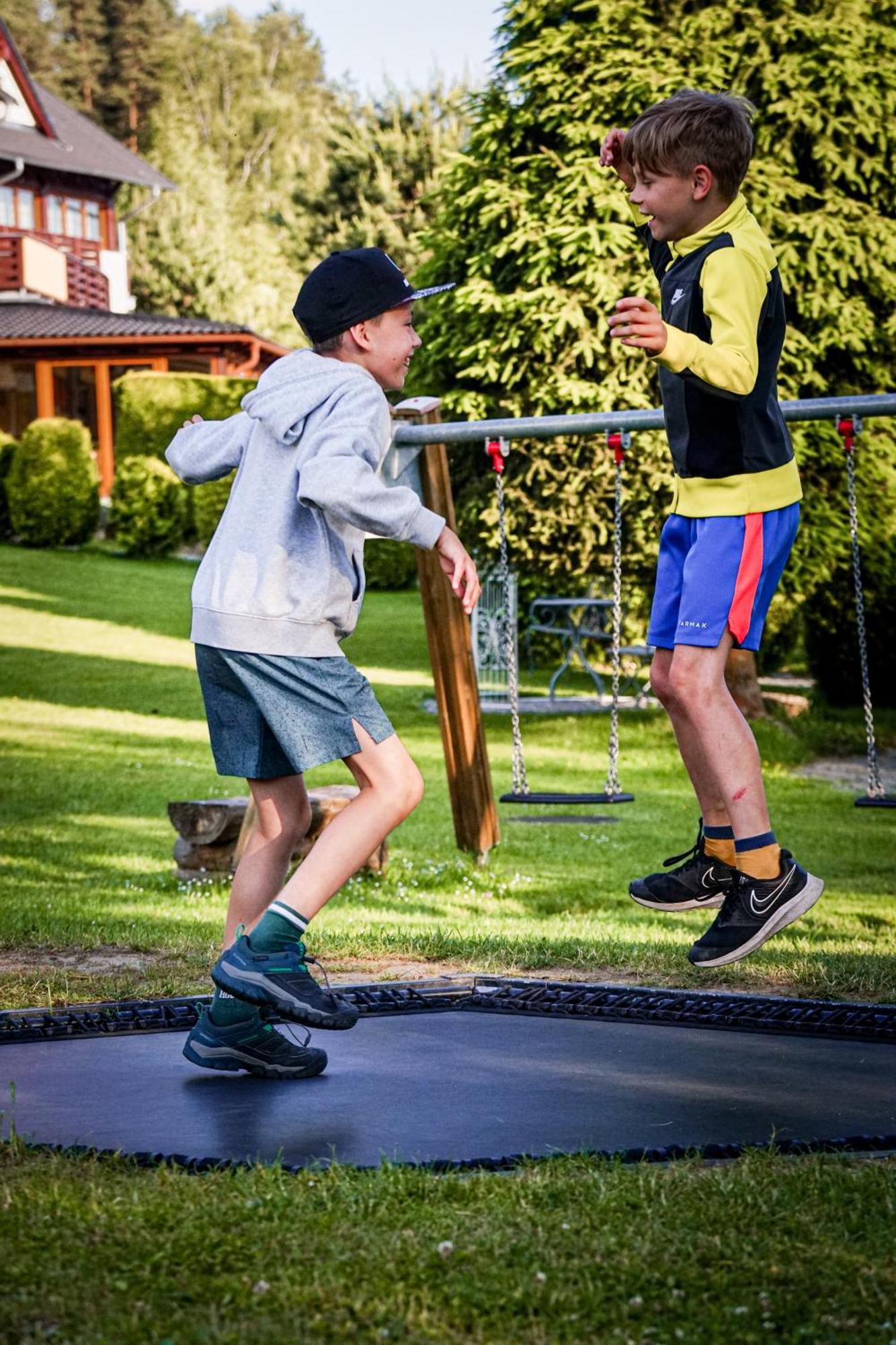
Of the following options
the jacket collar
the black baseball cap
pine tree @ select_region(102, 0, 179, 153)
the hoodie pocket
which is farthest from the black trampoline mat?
pine tree @ select_region(102, 0, 179, 153)

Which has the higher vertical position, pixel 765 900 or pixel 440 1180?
pixel 765 900

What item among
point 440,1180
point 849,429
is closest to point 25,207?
point 849,429

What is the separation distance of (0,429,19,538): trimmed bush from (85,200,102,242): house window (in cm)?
1561

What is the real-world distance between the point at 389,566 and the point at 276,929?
69.9 feet

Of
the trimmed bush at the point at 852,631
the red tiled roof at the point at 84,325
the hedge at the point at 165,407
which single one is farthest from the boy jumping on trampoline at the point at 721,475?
the red tiled roof at the point at 84,325

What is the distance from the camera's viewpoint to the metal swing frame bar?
5.38 m

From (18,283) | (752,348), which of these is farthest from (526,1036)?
(18,283)

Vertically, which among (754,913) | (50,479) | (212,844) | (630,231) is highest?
(630,231)

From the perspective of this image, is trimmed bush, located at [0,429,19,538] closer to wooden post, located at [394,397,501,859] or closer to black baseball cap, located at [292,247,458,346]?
wooden post, located at [394,397,501,859]

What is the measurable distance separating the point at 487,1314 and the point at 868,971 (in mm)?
2667

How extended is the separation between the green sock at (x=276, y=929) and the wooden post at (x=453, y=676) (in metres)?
3.11

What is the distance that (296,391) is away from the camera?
328 cm

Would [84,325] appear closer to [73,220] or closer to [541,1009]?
[73,220]

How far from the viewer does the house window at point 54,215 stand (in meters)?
35.5
